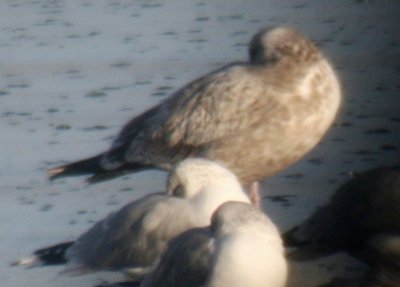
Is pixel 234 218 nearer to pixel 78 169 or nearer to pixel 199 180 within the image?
pixel 199 180

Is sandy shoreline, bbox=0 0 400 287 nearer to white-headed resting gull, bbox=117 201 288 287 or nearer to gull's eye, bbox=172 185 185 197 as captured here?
gull's eye, bbox=172 185 185 197

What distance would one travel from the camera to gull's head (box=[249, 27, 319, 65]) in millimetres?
8883

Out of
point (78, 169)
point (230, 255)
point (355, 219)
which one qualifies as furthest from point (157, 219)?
point (78, 169)

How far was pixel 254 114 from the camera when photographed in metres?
8.73

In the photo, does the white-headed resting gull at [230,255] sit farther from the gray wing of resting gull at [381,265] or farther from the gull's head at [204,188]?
the gray wing of resting gull at [381,265]

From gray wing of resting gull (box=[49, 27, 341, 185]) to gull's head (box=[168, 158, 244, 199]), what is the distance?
1.16 meters

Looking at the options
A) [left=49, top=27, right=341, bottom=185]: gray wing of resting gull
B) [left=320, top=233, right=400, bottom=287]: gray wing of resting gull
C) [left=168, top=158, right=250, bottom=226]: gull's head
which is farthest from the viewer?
[left=49, top=27, right=341, bottom=185]: gray wing of resting gull

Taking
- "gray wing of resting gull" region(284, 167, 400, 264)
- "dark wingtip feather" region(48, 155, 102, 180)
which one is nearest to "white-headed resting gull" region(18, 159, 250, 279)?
"gray wing of resting gull" region(284, 167, 400, 264)

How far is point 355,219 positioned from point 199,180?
2.72 feet

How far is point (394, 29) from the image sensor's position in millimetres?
12555

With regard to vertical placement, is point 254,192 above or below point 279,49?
below

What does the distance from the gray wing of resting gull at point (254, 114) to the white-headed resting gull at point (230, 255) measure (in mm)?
1994

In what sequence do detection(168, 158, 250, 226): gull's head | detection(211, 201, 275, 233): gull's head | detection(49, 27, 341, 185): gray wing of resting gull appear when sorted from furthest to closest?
detection(49, 27, 341, 185): gray wing of resting gull
detection(168, 158, 250, 226): gull's head
detection(211, 201, 275, 233): gull's head

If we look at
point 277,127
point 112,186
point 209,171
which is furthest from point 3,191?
point 209,171
